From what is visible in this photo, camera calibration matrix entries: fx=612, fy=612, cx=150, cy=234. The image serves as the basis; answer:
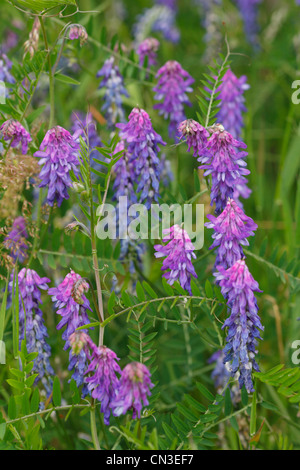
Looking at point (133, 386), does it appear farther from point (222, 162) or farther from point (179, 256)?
point (222, 162)

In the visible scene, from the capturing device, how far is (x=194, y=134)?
5.47 feet

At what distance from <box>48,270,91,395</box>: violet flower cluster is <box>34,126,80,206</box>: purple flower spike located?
28 cm

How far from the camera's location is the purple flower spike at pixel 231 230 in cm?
152

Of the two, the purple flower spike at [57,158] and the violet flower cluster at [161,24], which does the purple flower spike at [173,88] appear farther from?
the violet flower cluster at [161,24]

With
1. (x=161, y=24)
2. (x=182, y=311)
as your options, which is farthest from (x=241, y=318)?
(x=161, y=24)

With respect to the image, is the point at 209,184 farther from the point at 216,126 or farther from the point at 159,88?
the point at 159,88

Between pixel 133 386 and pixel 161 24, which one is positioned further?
pixel 161 24

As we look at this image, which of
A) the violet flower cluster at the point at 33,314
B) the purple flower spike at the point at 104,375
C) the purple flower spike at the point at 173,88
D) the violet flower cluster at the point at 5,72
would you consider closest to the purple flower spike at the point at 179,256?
the purple flower spike at the point at 104,375

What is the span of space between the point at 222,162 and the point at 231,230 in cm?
19

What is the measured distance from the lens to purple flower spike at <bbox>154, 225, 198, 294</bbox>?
1.54m

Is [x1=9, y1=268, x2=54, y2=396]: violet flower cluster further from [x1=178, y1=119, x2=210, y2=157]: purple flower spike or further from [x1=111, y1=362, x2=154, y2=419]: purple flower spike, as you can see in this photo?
[x1=178, y1=119, x2=210, y2=157]: purple flower spike

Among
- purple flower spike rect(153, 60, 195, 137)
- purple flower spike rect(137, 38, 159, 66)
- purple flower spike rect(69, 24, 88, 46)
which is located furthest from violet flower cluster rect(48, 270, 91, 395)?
purple flower spike rect(137, 38, 159, 66)

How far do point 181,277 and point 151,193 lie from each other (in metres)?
0.36
